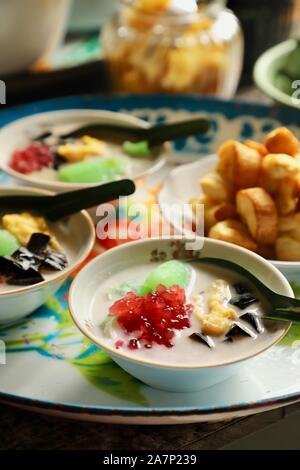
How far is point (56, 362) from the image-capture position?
119cm

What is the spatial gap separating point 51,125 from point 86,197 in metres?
0.46

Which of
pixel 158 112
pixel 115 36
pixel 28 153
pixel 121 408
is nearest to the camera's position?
pixel 121 408

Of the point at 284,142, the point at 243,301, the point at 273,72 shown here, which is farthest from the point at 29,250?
the point at 273,72

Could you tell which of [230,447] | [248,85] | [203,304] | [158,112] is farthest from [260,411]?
[248,85]

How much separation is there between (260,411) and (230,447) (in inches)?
2.5

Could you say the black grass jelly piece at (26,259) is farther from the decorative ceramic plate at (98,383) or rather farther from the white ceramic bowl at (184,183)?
the white ceramic bowl at (184,183)

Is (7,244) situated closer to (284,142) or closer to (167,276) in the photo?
(167,276)

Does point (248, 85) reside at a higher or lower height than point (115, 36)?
lower

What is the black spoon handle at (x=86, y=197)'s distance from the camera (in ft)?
4.33

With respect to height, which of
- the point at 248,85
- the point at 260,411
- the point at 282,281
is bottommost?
the point at 248,85

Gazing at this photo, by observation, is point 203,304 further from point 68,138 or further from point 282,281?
point 68,138

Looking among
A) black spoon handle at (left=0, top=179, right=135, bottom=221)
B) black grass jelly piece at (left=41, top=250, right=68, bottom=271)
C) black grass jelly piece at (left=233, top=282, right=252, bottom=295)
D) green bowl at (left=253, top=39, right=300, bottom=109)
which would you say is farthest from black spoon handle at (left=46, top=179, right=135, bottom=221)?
green bowl at (left=253, top=39, right=300, bottom=109)

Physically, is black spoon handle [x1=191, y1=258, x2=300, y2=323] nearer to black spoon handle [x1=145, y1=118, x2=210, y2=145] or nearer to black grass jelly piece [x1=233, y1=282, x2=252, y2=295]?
black grass jelly piece [x1=233, y1=282, x2=252, y2=295]

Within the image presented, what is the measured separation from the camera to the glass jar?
194 cm
